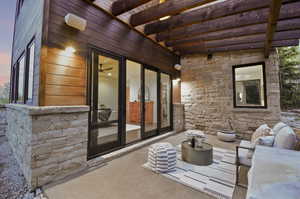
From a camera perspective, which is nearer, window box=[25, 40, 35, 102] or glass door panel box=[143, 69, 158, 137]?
window box=[25, 40, 35, 102]

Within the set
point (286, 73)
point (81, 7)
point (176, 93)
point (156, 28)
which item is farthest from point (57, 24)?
point (286, 73)

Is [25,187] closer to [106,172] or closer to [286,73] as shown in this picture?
[106,172]

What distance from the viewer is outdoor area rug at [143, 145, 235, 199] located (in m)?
1.89

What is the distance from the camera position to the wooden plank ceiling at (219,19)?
101 inches

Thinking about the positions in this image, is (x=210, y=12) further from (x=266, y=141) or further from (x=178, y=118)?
(x=178, y=118)

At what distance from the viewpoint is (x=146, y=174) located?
90.0 inches

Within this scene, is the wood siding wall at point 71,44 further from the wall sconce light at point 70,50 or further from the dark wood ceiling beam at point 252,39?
the dark wood ceiling beam at point 252,39

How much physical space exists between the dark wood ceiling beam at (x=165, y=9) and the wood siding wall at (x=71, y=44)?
0.52 metres

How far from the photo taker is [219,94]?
498cm

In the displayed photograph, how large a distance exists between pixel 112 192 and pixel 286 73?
22.3ft

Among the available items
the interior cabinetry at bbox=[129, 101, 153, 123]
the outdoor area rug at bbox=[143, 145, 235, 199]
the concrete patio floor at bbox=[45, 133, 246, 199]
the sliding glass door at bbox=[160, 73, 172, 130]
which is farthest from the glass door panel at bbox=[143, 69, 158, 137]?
the concrete patio floor at bbox=[45, 133, 246, 199]

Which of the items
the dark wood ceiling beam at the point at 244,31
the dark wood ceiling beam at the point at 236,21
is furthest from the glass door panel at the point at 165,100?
the dark wood ceiling beam at the point at 236,21

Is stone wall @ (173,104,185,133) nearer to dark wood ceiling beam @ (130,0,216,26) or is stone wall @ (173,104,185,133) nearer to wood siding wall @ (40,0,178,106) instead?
wood siding wall @ (40,0,178,106)

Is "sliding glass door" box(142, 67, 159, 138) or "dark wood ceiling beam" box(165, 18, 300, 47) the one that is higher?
"dark wood ceiling beam" box(165, 18, 300, 47)
